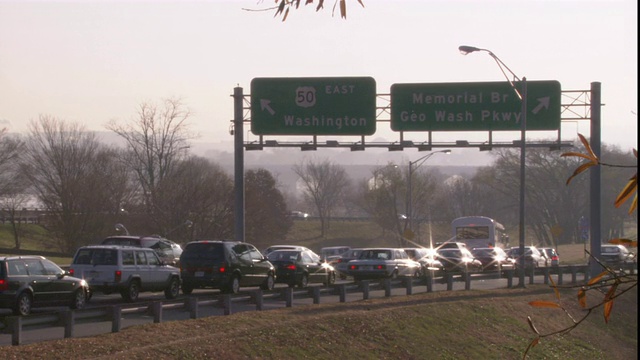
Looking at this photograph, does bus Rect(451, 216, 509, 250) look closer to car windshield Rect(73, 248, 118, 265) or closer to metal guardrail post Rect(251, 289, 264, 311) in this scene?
car windshield Rect(73, 248, 118, 265)

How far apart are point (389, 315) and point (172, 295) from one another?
6.91m

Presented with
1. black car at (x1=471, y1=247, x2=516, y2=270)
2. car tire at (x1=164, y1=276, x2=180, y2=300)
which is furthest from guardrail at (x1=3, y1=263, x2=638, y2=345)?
black car at (x1=471, y1=247, x2=516, y2=270)

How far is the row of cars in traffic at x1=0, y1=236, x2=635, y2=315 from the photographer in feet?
71.0

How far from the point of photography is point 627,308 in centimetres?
3950

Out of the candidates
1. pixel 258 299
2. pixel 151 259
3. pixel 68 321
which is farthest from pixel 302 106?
pixel 68 321

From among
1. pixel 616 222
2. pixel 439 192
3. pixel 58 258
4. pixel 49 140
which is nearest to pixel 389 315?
pixel 58 258

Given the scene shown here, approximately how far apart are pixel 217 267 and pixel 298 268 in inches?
235

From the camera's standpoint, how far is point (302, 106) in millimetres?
36438

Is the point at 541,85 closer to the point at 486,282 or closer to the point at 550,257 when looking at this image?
the point at 486,282

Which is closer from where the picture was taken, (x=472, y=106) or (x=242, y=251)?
(x=242, y=251)

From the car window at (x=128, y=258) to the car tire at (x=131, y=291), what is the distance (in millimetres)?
558

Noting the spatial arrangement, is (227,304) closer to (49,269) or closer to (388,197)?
(49,269)

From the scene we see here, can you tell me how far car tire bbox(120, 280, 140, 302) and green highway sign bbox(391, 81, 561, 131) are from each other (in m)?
14.4

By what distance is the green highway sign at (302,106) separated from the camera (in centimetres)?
3653
